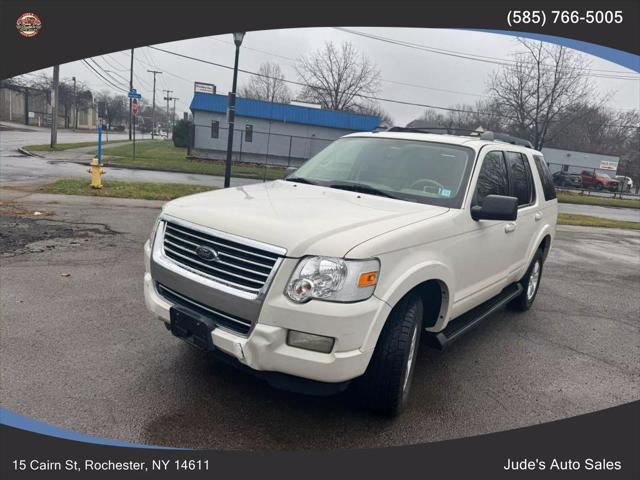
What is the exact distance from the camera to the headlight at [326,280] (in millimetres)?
2633

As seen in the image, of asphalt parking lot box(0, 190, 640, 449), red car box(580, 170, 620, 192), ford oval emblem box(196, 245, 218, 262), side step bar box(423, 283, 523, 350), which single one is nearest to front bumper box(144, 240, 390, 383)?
ford oval emblem box(196, 245, 218, 262)

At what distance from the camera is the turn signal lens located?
8.75 ft

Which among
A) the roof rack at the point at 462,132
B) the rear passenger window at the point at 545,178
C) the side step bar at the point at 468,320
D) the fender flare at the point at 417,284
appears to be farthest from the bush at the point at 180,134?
the fender flare at the point at 417,284

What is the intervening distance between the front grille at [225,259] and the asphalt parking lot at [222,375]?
0.97 metres

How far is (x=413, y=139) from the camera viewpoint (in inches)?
172

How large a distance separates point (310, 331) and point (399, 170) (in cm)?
200

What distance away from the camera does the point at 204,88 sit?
35250 millimetres

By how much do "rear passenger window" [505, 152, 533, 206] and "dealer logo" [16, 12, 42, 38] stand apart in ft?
19.1

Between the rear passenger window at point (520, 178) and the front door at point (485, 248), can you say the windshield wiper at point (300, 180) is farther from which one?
the rear passenger window at point (520, 178)

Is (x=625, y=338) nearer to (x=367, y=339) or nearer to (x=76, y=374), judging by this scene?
(x=367, y=339)

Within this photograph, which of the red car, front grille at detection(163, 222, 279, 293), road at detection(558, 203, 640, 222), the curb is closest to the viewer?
front grille at detection(163, 222, 279, 293)

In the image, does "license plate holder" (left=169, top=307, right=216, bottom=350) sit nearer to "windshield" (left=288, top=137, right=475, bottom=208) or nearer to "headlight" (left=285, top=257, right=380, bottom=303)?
"headlight" (left=285, top=257, right=380, bottom=303)

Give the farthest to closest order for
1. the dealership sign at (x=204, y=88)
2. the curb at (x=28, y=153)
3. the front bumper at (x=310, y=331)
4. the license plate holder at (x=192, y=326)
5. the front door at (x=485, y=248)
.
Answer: the dealership sign at (x=204, y=88) < the curb at (x=28, y=153) < the front door at (x=485, y=248) < the license plate holder at (x=192, y=326) < the front bumper at (x=310, y=331)

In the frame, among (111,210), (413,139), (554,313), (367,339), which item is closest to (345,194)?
(413,139)
